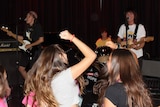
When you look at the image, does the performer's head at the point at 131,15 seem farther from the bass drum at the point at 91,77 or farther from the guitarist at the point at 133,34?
the bass drum at the point at 91,77

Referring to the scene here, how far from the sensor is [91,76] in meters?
8.48

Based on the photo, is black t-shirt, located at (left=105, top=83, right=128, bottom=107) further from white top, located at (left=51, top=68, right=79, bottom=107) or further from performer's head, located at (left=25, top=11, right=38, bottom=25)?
performer's head, located at (left=25, top=11, right=38, bottom=25)

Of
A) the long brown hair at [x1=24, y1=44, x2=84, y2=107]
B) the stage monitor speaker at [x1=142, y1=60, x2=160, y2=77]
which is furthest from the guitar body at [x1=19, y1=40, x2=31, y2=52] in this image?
the long brown hair at [x1=24, y1=44, x2=84, y2=107]

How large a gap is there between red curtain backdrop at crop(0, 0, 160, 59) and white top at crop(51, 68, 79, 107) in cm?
747

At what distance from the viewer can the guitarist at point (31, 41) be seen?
26.2 feet

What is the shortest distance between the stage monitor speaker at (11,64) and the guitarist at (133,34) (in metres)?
2.89

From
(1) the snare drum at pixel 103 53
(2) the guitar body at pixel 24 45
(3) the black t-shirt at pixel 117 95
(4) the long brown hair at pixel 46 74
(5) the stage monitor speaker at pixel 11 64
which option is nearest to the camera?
(3) the black t-shirt at pixel 117 95

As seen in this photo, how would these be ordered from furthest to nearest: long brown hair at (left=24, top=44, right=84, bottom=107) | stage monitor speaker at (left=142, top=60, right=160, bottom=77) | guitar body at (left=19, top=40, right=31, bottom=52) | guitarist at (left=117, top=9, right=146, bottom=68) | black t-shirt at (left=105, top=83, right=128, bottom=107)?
1. guitar body at (left=19, top=40, right=31, bottom=52)
2. stage monitor speaker at (left=142, top=60, right=160, bottom=77)
3. guitarist at (left=117, top=9, right=146, bottom=68)
4. long brown hair at (left=24, top=44, right=84, bottom=107)
5. black t-shirt at (left=105, top=83, right=128, bottom=107)

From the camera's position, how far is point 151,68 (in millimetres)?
7855

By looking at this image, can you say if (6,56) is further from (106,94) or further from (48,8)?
(106,94)

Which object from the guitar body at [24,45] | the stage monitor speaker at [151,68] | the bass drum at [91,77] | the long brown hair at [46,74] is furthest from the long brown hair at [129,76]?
the guitar body at [24,45]

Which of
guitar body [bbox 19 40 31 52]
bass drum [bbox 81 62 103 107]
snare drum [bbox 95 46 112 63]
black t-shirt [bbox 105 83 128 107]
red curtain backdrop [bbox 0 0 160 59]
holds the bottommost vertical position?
bass drum [bbox 81 62 103 107]

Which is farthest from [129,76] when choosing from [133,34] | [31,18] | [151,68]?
[31,18]

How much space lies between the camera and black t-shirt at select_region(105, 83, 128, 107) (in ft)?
10.1
